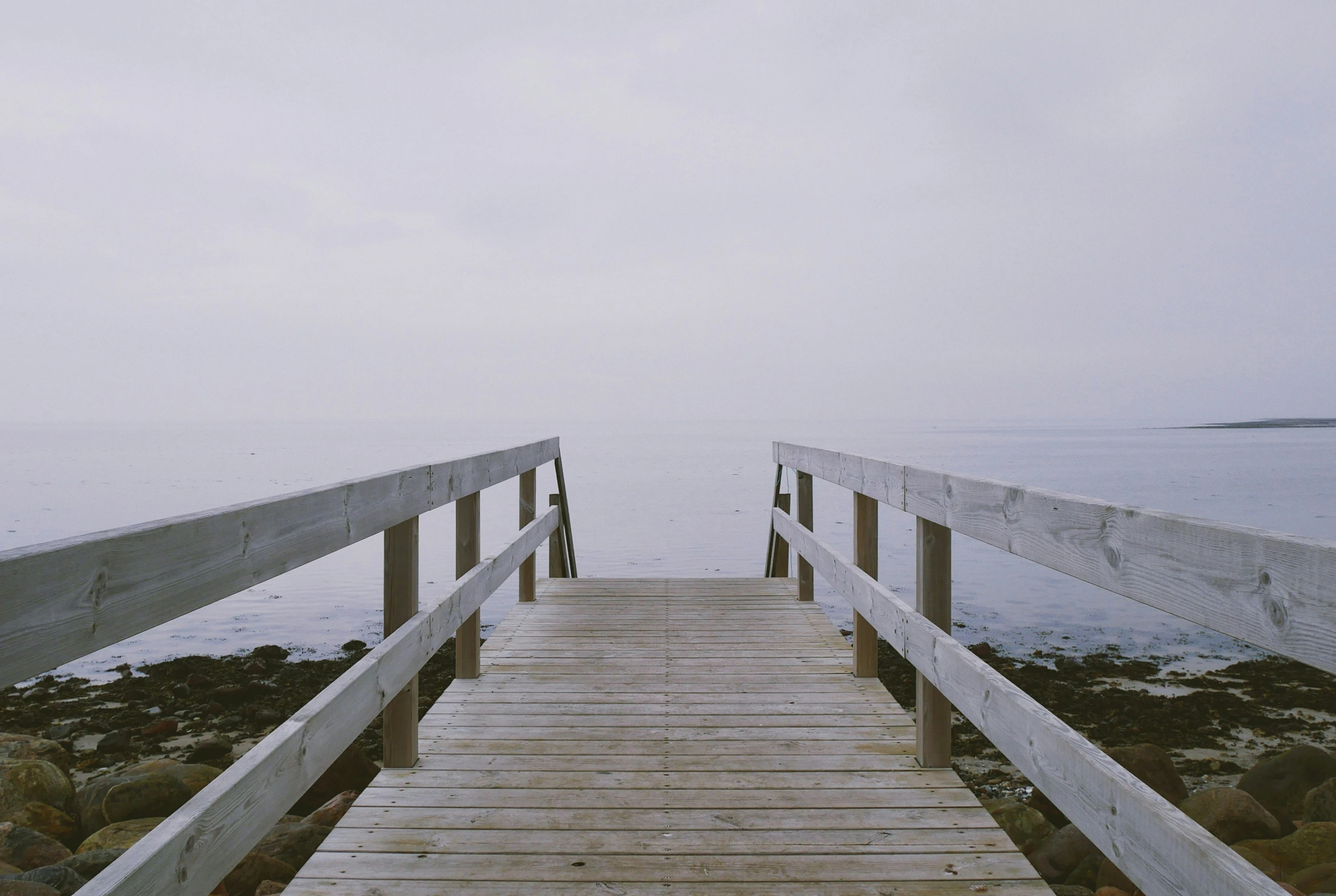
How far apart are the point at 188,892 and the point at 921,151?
45892 mm

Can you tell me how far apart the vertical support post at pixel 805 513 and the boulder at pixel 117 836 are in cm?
390

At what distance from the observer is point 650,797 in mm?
2619

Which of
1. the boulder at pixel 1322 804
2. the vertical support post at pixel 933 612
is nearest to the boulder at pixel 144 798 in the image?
the vertical support post at pixel 933 612

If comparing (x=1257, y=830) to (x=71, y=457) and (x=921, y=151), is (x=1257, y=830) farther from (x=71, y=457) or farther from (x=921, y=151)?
(x=71, y=457)

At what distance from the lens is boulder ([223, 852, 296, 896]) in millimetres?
2902

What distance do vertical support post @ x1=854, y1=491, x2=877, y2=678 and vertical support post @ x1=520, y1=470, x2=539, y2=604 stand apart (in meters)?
2.19

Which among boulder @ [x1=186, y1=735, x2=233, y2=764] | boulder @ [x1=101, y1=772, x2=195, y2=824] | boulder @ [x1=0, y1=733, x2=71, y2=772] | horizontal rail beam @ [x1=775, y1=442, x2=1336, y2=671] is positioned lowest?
boulder @ [x1=186, y1=735, x2=233, y2=764]

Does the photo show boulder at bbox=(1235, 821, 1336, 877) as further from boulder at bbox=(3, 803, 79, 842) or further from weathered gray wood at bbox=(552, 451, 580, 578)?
boulder at bbox=(3, 803, 79, 842)

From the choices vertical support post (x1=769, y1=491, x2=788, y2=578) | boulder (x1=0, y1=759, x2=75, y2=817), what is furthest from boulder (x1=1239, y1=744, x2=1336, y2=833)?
boulder (x1=0, y1=759, x2=75, y2=817)

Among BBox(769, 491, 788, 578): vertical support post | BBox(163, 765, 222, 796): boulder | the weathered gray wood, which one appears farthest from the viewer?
BBox(769, 491, 788, 578): vertical support post

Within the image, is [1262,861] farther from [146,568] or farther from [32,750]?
[32,750]

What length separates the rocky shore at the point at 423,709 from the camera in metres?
3.39

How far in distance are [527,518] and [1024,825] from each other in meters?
3.48

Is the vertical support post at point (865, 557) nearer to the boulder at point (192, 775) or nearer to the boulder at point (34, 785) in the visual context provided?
the boulder at point (192, 775)
